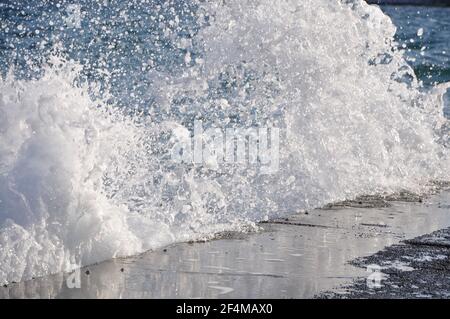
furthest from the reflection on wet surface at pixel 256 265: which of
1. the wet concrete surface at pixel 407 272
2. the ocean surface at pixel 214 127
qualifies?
the ocean surface at pixel 214 127

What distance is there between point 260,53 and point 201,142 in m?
0.89

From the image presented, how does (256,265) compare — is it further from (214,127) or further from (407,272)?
(214,127)

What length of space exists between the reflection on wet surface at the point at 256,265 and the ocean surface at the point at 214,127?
21cm

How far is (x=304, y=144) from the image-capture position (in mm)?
8781

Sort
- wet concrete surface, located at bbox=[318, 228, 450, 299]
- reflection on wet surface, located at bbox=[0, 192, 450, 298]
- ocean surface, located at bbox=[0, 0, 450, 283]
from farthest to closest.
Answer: ocean surface, located at bbox=[0, 0, 450, 283] < wet concrete surface, located at bbox=[318, 228, 450, 299] < reflection on wet surface, located at bbox=[0, 192, 450, 298]

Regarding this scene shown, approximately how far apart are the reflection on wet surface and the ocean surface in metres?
0.21

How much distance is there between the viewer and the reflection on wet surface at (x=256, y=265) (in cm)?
509

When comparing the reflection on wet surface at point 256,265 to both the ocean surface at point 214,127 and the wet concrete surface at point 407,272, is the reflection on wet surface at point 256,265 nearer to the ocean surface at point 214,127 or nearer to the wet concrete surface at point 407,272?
the wet concrete surface at point 407,272

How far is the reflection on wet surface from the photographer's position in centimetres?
509

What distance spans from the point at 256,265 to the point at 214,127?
530cm

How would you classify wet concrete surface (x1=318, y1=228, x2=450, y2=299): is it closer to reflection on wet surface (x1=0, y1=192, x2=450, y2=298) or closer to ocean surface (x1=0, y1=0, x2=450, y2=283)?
reflection on wet surface (x1=0, y1=192, x2=450, y2=298)

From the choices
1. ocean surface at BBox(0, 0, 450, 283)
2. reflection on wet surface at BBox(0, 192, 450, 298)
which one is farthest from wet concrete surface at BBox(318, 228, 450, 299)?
ocean surface at BBox(0, 0, 450, 283)
